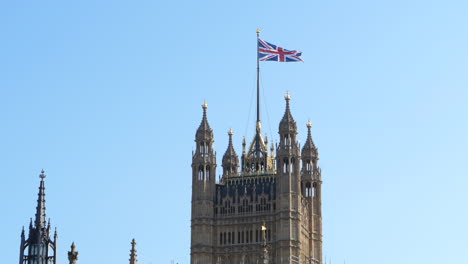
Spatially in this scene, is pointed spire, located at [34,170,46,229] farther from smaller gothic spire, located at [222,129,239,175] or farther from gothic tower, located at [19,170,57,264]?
smaller gothic spire, located at [222,129,239,175]

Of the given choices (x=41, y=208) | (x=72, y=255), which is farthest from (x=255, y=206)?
(x=72, y=255)

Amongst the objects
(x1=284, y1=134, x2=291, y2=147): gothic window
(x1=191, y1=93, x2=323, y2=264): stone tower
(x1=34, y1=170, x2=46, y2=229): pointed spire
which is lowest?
(x1=34, y1=170, x2=46, y2=229): pointed spire

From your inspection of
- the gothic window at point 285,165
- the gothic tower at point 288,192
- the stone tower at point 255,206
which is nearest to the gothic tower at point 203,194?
the stone tower at point 255,206

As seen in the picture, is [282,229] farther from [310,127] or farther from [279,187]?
[310,127]

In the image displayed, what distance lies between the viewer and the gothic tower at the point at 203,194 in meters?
164

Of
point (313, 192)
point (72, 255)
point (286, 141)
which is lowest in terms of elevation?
point (72, 255)

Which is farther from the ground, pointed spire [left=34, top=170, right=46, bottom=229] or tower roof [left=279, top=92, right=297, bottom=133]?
tower roof [left=279, top=92, right=297, bottom=133]

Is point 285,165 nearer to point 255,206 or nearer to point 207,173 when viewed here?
point 255,206

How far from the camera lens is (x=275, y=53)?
538ft

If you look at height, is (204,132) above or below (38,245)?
above

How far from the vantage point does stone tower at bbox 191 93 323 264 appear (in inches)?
6407

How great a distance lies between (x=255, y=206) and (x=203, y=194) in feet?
22.2

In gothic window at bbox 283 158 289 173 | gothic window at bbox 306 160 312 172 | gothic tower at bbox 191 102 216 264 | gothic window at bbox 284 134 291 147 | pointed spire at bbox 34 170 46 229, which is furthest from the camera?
gothic window at bbox 306 160 312 172

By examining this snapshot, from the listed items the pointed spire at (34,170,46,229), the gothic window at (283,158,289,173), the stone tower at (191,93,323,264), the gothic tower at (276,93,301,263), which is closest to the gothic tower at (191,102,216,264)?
the stone tower at (191,93,323,264)
